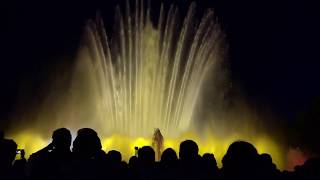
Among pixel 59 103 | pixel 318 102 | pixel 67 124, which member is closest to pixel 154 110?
pixel 67 124

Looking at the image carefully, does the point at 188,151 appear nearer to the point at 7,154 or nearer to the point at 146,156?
the point at 146,156

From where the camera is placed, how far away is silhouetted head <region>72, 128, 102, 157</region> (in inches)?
226

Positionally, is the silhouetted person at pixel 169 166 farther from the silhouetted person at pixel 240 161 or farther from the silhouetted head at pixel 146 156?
the silhouetted person at pixel 240 161

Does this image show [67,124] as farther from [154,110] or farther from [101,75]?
[154,110]

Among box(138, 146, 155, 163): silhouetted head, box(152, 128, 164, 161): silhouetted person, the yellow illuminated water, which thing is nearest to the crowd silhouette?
box(138, 146, 155, 163): silhouetted head

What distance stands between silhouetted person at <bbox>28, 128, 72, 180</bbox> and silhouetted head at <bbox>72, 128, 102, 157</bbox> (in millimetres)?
150

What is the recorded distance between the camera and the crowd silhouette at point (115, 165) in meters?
4.97

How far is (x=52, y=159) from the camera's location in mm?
5875

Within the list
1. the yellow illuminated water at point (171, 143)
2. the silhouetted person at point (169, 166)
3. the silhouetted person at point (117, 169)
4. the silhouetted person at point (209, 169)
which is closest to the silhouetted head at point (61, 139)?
the silhouetted person at point (117, 169)

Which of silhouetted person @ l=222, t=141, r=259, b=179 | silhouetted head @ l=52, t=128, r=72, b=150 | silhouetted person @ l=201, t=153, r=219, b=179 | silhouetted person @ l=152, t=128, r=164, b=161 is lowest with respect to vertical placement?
silhouetted person @ l=222, t=141, r=259, b=179

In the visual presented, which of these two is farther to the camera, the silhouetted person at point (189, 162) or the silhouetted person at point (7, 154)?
the silhouetted person at point (7, 154)

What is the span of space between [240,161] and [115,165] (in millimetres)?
1668

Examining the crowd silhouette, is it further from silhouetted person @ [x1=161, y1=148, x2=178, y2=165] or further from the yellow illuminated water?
the yellow illuminated water

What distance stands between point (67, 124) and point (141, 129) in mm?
7635
